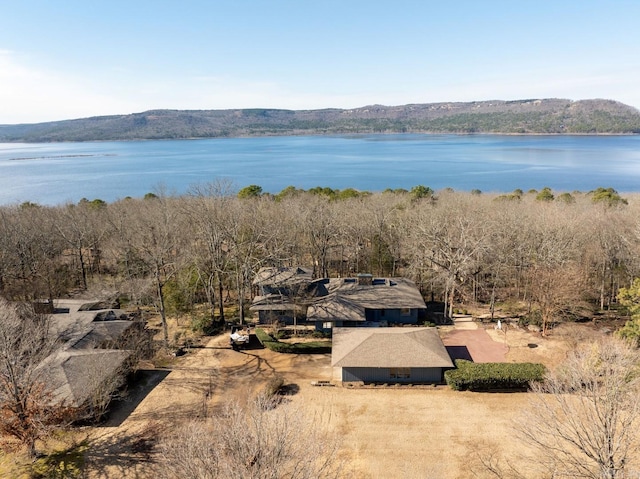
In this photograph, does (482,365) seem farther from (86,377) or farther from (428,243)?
(86,377)

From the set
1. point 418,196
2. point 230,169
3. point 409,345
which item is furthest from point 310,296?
point 230,169

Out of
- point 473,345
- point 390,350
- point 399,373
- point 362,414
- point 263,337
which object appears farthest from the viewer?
point 263,337

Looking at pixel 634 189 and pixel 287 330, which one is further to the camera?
pixel 634 189

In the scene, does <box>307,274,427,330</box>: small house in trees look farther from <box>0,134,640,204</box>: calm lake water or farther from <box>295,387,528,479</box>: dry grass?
<box>0,134,640,204</box>: calm lake water

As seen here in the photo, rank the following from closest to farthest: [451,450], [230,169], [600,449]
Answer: [600,449] < [451,450] < [230,169]

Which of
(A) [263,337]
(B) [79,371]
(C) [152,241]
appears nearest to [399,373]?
(A) [263,337]

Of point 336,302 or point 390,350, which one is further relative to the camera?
point 336,302

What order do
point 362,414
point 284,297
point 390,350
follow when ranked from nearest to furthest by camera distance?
point 362,414, point 390,350, point 284,297

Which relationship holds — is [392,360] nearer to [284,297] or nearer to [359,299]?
[359,299]
